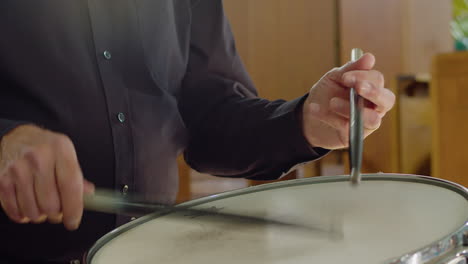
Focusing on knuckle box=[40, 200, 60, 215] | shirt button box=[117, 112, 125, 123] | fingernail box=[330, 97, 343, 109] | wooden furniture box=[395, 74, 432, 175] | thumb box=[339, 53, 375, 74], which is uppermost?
thumb box=[339, 53, 375, 74]

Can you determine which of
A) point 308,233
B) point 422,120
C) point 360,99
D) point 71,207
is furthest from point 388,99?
point 422,120

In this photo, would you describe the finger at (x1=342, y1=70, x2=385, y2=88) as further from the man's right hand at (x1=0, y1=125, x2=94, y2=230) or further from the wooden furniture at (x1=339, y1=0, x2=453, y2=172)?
the wooden furniture at (x1=339, y1=0, x2=453, y2=172)

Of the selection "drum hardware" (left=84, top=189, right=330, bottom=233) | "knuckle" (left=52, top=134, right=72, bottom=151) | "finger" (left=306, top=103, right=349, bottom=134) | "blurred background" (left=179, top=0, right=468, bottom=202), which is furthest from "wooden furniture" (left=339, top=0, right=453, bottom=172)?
"knuckle" (left=52, top=134, right=72, bottom=151)

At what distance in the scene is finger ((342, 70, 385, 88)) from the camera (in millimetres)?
431

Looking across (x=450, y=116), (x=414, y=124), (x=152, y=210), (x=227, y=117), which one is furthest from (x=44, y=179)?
(x=414, y=124)

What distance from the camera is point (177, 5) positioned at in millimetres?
658

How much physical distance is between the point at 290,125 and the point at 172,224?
166 millimetres

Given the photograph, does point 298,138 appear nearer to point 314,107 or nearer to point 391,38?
point 314,107

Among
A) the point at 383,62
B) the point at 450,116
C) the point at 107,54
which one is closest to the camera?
the point at 107,54

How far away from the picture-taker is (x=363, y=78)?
0.43 m

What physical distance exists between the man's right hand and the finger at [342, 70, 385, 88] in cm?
23

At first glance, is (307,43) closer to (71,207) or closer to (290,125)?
(290,125)

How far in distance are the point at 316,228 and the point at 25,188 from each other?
0.69 ft

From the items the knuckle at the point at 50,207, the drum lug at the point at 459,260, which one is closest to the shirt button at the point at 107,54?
the knuckle at the point at 50,207
